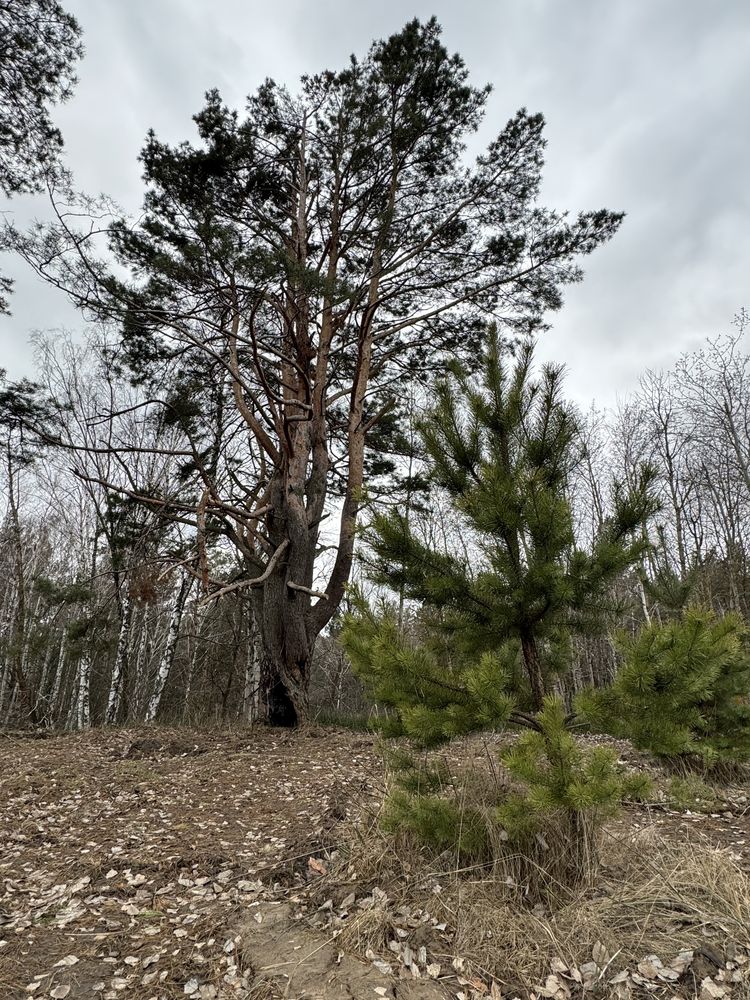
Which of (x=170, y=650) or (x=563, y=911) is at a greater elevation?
(x=170, y=650)

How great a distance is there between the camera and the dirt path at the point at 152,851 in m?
2.64

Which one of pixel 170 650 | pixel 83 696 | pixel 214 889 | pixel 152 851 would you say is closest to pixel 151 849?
pixel 152 851

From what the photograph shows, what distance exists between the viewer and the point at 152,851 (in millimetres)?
3973

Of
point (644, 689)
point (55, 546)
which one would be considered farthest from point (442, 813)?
point (55, 546)

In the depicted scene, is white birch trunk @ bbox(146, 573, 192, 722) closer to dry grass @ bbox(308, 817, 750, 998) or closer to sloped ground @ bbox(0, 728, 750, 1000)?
sloped ground @ bbox(0, 728, 750, 1000)

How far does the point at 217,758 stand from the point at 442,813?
175 inches

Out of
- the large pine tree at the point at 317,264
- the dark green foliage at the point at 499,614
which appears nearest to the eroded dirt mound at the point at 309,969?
the dark green foliage at the point at 499,614

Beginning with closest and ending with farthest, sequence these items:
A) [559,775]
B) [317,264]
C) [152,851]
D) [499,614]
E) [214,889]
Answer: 1. [559,775]
2. [499,614]
3. [214,889]
4. [152,851]
5. [317,264]

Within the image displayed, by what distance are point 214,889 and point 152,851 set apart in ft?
2.79

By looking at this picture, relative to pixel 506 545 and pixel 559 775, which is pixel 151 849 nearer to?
pixel 559 775

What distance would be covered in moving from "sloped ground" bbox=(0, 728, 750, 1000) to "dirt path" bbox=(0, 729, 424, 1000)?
0.01 metres

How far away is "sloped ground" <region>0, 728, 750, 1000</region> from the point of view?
248 cm

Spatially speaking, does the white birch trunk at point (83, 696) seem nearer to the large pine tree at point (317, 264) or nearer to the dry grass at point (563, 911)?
the large pine tree at point (317, 264)

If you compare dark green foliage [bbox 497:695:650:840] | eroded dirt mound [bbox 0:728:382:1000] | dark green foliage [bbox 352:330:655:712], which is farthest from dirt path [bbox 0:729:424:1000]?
dark green foliage [bbox 352:330:655:712]
